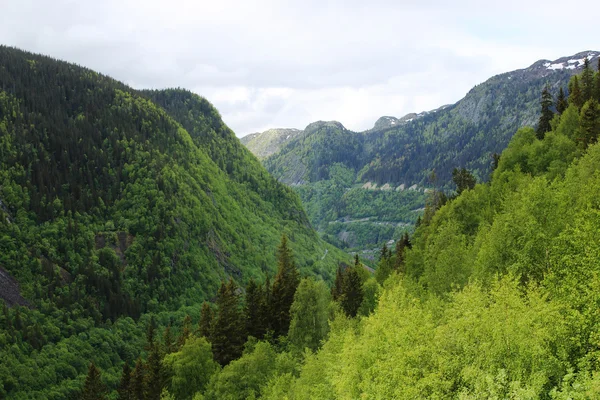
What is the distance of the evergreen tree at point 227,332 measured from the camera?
70312 mm

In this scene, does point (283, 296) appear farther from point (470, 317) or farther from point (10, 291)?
point (10, 291)

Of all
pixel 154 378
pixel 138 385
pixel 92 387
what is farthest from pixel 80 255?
pixel 154 378

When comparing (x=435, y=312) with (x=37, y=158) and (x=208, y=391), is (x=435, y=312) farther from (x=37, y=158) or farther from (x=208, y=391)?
(x=37, y=158)

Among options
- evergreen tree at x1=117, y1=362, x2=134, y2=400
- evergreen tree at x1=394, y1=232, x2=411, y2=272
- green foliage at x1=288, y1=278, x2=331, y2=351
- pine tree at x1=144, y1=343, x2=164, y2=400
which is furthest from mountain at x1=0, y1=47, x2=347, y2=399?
evergreen tree at x1=394, y1=232, x2=411, y2=272

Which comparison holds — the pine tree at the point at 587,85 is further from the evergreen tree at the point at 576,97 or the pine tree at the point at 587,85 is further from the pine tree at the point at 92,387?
the pine tree at the point at 92,387

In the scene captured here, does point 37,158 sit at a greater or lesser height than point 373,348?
greater

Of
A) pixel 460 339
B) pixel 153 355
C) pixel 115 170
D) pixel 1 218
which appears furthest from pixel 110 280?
pixel 460 339

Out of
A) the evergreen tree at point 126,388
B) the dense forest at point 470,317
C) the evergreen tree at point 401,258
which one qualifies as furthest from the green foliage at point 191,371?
the evergreen tree at point 401,258

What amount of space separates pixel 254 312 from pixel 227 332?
6316 mm

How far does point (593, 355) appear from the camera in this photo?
71.3ft

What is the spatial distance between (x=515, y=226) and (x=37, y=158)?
184194 millimetres

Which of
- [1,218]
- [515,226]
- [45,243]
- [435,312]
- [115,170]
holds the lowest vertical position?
[435,312]

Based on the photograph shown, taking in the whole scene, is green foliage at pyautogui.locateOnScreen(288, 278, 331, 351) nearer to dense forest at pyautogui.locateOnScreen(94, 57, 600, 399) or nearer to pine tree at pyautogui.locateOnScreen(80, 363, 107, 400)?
dense forest at pyautogui.locateOnScreen(94, 57, 600, 399)

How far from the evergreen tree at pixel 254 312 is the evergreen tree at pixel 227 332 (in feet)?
7.46
